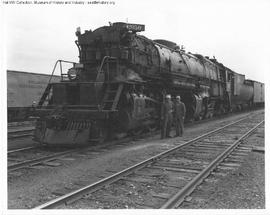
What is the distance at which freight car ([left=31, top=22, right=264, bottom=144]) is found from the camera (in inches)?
340

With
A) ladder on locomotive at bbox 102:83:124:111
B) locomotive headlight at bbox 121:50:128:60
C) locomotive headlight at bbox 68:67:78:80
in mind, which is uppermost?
locomotive headlight at bbox 121:50:128:60

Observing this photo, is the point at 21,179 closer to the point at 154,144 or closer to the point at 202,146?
the point at 154,144

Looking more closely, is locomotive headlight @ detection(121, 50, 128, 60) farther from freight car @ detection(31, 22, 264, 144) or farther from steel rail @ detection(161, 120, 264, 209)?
steel rail @ detection(161, 120, 264, 209)

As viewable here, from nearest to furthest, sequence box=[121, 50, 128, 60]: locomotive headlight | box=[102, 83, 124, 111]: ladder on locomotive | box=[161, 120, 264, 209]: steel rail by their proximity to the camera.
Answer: box=[161, 120, 264, 209]: steel rail < box=[102, 83, 124, 111]: ladder on locomotive < box=[121, 50, 128, 60]: locomotive headlight

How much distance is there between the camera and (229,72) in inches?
851

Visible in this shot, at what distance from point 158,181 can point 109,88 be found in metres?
3.97

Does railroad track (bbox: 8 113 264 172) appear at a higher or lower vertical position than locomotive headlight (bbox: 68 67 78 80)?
lower

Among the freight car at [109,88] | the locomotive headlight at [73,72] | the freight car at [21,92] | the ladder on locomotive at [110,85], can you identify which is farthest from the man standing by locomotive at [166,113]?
the freight car at [21,92]

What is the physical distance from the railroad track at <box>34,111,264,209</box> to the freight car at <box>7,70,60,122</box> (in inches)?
357

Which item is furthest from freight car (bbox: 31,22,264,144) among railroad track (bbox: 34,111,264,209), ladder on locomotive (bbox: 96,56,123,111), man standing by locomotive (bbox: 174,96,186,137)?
railroad track (bbox: 34,111,264,209)

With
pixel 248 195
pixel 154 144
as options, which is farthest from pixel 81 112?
pixel 248 195

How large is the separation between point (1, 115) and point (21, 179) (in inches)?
53.9

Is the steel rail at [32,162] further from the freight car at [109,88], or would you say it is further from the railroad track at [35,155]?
the freight car at [109,88]

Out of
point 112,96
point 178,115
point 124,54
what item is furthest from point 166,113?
point 124,54
